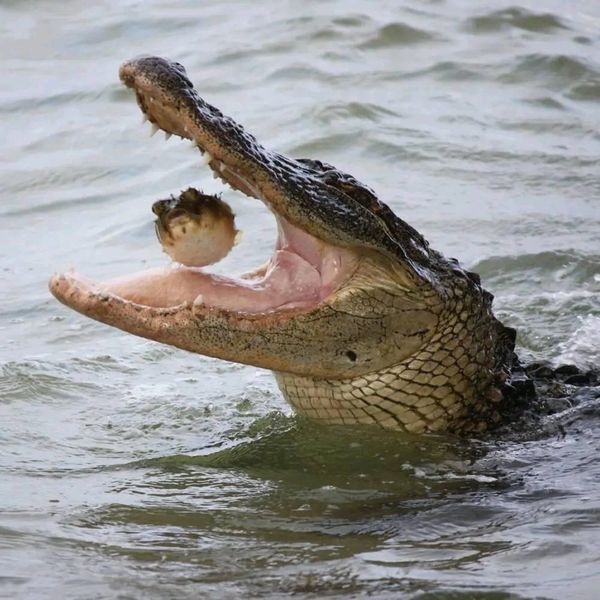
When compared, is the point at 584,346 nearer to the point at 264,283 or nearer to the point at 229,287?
the point at 264,283

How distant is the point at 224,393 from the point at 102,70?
6.87m

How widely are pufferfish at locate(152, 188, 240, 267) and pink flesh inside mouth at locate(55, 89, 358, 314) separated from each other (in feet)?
0.19

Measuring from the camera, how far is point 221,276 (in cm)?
455

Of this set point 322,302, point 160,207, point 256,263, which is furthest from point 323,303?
point 256,263

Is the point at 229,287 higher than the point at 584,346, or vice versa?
the point at 229,287

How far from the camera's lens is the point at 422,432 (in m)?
4.99

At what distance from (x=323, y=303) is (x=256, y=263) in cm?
307

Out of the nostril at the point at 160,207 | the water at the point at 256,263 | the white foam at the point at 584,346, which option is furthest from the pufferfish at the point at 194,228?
the white foam at the point at 584,346

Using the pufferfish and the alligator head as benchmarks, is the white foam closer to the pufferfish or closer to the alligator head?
the alligator head

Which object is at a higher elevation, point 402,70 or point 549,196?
point 402,70

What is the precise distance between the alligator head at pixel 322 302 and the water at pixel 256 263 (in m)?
0.22

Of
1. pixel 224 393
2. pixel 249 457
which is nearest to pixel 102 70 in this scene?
pixel 224 393

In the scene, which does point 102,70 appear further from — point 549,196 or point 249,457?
point 249,457

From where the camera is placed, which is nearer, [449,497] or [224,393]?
[449,497]
